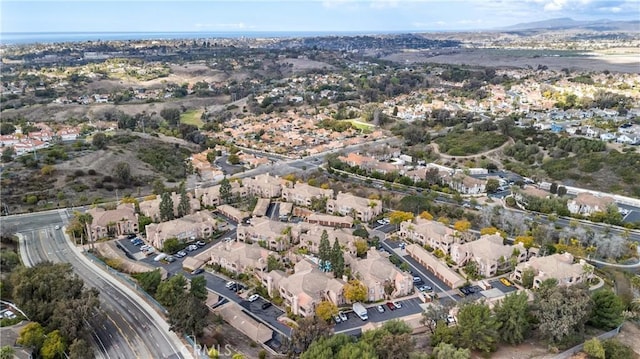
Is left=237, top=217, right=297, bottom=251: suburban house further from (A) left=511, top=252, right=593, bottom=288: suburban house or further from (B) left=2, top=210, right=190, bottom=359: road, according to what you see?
(A) left=511, top=252, right=593, bottom=288: suburban house

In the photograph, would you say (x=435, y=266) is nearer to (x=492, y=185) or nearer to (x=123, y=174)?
(x=492, y=185)

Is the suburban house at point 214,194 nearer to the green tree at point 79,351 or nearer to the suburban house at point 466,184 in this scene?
the suburban house at point 466,184

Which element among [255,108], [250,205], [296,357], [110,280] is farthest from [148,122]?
[296,357]

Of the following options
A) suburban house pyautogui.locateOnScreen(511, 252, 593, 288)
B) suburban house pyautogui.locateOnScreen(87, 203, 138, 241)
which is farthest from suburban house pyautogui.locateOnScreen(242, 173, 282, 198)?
suburban house pyautogui.locateOnScreen(511, 252, 593, 288)

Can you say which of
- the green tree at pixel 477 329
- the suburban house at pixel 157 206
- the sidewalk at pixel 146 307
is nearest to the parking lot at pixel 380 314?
the green tree at pixel 477 329

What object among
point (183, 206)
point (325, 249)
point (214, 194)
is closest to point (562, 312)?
point (325, 249)
